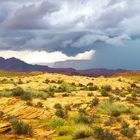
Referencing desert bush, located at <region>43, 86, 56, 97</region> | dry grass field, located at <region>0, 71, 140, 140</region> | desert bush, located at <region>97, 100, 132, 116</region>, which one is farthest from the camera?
desert bush, located at <region>43, 86, 56, 97</region>

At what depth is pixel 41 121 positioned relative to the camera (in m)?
27.8

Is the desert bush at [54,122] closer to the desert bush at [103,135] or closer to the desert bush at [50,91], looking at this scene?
the desert bush at [103,135]

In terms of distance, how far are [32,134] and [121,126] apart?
22.1 feet

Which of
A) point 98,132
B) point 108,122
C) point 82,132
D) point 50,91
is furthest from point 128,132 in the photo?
point 50,91

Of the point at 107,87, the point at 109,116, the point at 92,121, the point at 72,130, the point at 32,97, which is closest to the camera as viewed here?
the point at 72,130

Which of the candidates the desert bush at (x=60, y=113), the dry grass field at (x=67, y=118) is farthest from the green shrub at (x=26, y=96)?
the desert bush at (x=60, y=113)

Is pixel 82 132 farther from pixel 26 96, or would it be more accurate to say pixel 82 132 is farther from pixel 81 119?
pixel 26 96

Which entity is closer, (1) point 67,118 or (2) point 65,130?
(2) point 65,130

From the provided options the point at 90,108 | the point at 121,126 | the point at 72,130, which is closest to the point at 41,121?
the point at 72,130

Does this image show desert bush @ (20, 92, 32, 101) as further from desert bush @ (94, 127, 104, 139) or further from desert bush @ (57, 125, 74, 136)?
desert bush @ (94, 127, 104, 139)

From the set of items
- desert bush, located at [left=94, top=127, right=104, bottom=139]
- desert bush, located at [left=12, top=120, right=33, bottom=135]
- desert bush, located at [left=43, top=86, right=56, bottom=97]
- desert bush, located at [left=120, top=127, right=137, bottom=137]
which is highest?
desert bush, located at [left=43, top=86, right=56, bottom=97]

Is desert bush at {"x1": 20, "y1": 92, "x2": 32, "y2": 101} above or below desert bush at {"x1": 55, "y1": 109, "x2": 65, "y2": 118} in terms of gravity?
above

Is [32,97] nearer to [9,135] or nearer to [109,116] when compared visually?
[109,116]

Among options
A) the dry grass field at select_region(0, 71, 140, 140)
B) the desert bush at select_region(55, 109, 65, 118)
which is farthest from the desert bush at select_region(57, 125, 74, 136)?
the desert bush at select_region(55, 109, 65, 118)
